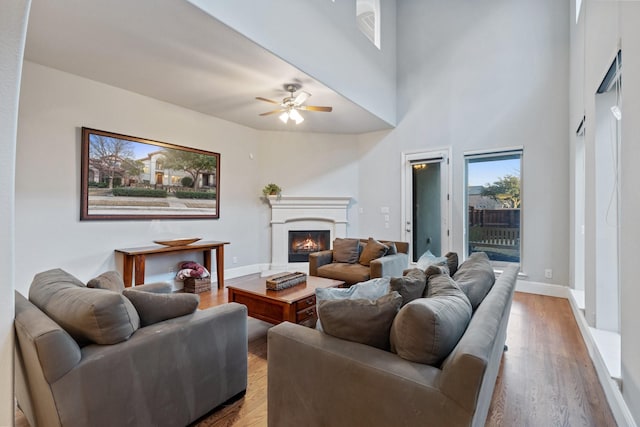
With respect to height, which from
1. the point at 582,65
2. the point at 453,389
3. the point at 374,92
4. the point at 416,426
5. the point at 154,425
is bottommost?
the point at 154,425

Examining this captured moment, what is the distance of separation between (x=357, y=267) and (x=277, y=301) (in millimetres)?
1648

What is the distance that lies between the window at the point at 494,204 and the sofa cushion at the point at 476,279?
2844mm

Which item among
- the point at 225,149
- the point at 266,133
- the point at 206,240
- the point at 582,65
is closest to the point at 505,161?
the point at 582,65

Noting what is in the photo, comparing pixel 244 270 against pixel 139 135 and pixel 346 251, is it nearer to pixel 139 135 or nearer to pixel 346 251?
pixel 346 251

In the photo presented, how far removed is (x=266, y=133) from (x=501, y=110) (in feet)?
13.5

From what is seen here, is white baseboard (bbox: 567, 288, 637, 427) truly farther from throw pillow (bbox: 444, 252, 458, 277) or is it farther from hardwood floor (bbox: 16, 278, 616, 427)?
throw pillow (bbox: 444, 252, 458, 277)

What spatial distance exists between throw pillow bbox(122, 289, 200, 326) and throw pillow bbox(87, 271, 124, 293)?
0.54 ft

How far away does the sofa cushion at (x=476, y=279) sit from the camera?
5.74 ft

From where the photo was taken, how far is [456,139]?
5086mm

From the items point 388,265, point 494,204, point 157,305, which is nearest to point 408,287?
point 157,305

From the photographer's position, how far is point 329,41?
4070mm

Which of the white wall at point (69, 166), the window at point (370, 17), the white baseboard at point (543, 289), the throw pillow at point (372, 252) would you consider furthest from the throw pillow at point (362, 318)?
the window at point (370, 17)

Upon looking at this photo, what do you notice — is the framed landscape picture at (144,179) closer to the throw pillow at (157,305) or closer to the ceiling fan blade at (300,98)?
the ceiling fan blade at (300,98)

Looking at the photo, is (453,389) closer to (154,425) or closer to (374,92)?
(154,425)
